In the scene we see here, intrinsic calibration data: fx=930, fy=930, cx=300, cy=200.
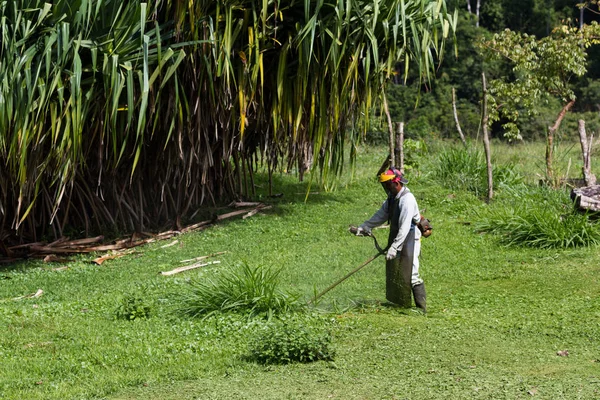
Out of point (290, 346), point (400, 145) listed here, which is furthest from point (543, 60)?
point (290, 346)

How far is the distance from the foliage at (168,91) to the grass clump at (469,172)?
2.22m

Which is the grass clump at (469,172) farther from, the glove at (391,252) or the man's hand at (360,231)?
the glove at (391,252)

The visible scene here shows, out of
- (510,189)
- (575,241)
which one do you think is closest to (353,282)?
(575,241)

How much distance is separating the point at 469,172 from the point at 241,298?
25.8ft

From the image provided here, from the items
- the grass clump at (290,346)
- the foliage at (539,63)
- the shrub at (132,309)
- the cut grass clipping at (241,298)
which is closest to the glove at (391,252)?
the cut grass clipping at (241,298)

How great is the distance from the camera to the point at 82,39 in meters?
11.3

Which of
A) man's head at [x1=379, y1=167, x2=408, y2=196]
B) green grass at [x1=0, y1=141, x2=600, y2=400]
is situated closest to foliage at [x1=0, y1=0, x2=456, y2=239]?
Answer: green grass at [x1=0, y1=141, x2=600, y2=400]

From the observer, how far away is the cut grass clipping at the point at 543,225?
1196 centimetres

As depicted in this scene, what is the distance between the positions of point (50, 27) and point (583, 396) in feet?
25.6

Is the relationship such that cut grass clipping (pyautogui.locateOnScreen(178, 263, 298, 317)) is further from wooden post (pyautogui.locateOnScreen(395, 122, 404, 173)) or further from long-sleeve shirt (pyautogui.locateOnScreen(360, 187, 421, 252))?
wooden post (pyautogui.locateOnScreen(395, 122, 404, 173))

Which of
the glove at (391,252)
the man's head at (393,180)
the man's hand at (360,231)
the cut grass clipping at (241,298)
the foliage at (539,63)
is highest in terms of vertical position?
the foliage at (539,63)

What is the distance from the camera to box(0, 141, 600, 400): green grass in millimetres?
6418

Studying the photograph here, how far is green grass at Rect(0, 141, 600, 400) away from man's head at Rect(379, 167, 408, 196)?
3.75 feet

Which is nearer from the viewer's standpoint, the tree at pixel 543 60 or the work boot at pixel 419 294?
the work boot at pixel 419 294
